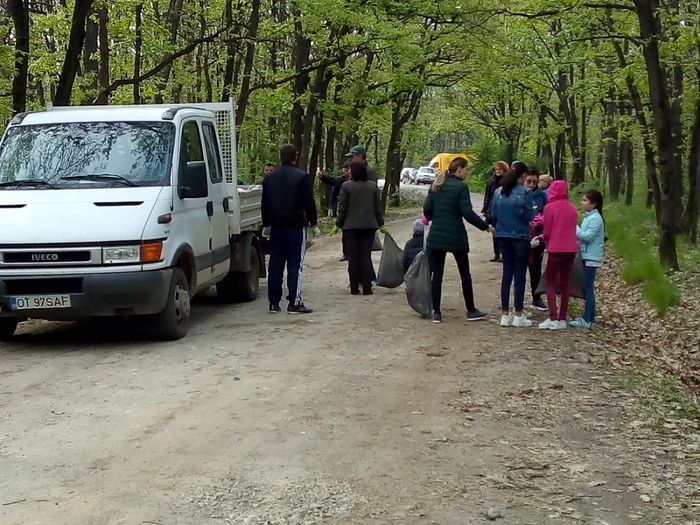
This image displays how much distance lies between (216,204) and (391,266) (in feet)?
10.4

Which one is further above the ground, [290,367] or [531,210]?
[531,210]

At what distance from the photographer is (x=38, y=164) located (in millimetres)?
9656

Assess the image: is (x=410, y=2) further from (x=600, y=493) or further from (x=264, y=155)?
(x=600, y=493)

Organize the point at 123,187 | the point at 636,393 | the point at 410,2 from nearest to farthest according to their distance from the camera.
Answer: the point at 636,393, the point at 123,187, the point at 410,2

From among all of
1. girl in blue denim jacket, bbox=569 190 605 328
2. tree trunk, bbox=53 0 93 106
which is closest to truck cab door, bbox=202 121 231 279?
girl in blue denim jacket, bbox=569 190 605 328

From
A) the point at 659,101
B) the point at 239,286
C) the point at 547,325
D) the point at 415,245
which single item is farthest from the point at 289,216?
the point at 659,101

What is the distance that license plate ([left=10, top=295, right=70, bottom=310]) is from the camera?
8.73 m

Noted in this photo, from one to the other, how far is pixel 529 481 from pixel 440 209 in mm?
5593

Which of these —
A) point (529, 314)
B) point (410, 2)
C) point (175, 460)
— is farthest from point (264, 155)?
point (175, 460)

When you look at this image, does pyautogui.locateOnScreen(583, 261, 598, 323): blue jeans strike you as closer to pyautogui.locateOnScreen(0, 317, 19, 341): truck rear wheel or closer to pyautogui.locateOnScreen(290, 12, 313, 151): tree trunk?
pyautogui.locateOnScreen(0, 317, 19, 341): truck rear wheel

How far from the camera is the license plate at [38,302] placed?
873 centimetres

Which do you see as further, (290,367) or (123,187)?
(123,187)

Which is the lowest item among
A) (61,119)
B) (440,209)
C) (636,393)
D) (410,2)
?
(636,393)

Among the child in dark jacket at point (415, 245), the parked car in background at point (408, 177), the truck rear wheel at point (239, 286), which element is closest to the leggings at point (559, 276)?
the child in dark jacket at point (415, 245)
